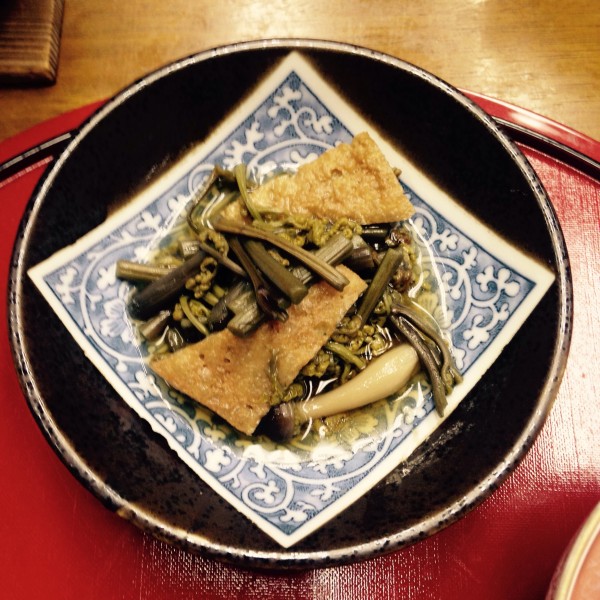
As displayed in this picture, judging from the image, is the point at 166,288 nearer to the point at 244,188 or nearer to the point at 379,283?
the point at 244,188

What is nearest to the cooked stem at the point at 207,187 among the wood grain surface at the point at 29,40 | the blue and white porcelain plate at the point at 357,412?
the blue and white porcelain plate at the point at 357,412

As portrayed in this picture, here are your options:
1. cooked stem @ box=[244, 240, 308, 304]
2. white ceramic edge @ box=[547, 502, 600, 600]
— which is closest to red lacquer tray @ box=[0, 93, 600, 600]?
white ceramic edge @ box=[547, 502, 600, 600]

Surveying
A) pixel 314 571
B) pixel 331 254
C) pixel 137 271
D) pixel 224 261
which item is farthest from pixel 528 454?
pixel 137 271

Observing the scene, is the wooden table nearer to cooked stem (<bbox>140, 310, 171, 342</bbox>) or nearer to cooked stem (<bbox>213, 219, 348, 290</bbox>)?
cooked stem (<bbox>140, 310, 171, 342</bbox>)

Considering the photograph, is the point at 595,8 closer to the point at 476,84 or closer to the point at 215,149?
the point at 476,84

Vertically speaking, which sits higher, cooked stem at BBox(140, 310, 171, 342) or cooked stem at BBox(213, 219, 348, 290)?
cooked stem at BBox(140, 310, 171, 342)
